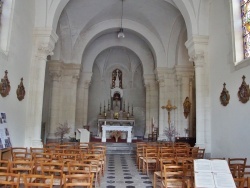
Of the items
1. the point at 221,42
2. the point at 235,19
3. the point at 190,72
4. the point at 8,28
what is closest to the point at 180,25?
the point at 190,72

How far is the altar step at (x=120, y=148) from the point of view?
42.3 feet

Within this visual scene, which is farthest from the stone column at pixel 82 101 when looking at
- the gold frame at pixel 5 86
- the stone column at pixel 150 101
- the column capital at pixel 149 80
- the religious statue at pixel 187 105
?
the gold frame at pixel 5 86

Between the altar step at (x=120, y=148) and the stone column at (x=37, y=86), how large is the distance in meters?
4.64

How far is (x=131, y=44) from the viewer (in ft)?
62.4

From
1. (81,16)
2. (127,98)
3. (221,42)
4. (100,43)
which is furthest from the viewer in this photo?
(127,98)

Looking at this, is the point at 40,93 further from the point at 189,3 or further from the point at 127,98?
the point at 127,98

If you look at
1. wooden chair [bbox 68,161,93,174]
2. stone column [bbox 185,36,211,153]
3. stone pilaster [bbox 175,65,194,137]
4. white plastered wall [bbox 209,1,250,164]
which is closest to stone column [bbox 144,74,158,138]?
stone pilaster [bbox 175,65,194,137]

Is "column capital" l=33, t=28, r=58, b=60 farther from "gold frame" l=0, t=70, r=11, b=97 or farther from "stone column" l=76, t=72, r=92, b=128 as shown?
"stone column" l=76, t=72, r=92, b=128

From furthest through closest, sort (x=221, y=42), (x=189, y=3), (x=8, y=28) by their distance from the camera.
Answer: (x=189, y=3), (x=221, y=42), (x=8, y=28)

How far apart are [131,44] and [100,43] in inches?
97.3

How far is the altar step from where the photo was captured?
12.9 m

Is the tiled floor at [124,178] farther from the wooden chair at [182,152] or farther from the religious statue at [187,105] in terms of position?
the religious statue at [187,105]

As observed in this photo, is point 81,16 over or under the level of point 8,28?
over

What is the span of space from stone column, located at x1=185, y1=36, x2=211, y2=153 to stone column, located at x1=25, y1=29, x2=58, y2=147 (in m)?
6.24
